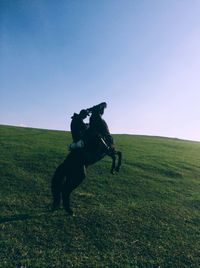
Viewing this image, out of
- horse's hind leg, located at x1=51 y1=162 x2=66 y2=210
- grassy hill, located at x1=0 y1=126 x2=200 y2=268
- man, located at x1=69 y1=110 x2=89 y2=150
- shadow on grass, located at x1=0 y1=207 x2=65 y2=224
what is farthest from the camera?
man, located at x1=69 y1=110 x2=89 y2=150

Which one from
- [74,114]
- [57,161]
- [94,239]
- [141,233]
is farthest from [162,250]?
[57,161]

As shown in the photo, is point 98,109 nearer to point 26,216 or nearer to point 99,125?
point 99,125

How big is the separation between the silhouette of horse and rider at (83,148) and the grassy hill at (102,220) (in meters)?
1.83

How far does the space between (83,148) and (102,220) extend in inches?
132

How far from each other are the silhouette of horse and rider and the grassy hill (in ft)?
6.00

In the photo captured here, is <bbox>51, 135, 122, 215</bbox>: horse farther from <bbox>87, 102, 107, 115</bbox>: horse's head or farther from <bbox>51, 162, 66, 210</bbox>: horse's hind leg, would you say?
<bbox>87, 102, 107, 115</bbox>: horse's head

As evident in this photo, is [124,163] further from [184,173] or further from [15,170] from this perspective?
[15,170]

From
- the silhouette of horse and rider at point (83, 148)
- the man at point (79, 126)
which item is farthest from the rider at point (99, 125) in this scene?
the man at point (79, 126)

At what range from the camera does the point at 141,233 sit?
13.8 m

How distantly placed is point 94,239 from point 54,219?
7.36 ft

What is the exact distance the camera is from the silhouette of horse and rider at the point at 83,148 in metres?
13.9

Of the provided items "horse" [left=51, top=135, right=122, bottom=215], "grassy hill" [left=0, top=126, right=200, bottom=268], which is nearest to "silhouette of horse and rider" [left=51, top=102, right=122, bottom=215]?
"horse" [left=51, top=135, right=122, bottom=215]

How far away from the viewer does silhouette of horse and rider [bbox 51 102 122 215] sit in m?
13.9

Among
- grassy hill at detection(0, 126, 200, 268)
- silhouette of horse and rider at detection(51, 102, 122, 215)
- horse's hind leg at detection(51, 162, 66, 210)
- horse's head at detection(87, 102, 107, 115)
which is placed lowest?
grassy hill at detection(0, 126, 200, 268)
